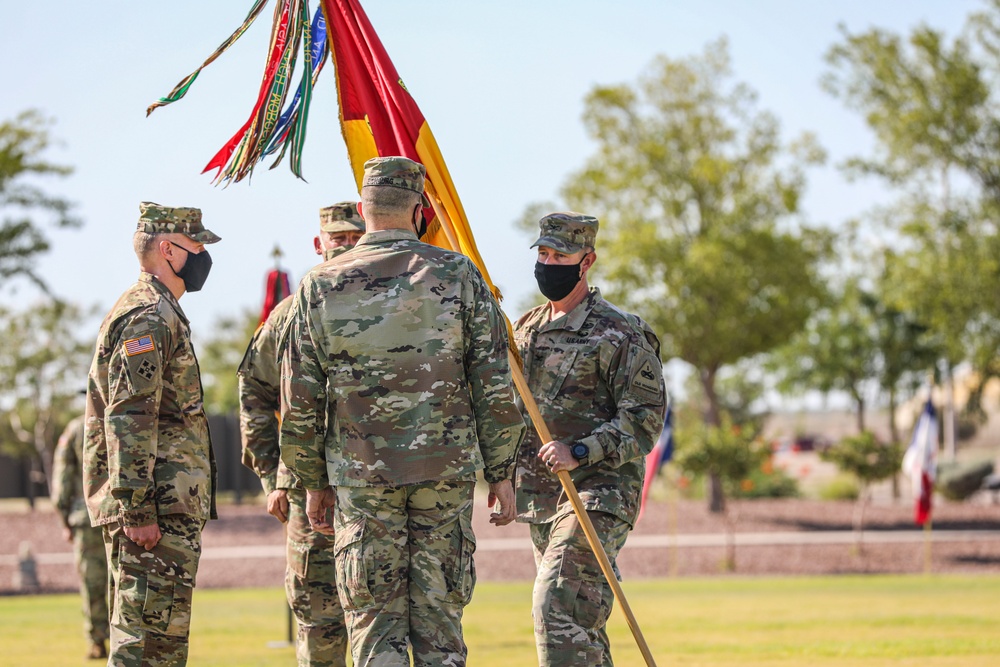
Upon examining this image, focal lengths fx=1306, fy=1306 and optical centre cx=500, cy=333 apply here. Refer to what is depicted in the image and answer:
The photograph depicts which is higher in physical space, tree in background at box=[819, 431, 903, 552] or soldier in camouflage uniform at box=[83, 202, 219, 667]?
soldier in camouflage uniform at box=[83, 202, 219, 667]

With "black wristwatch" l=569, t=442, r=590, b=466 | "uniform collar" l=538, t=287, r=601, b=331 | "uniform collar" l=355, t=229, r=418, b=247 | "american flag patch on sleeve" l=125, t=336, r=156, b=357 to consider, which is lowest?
"black wristwatch" l=569, t=442, r=590, b=466

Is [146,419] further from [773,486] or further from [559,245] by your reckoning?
[773,486]

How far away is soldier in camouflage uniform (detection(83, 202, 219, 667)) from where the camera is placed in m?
6.17

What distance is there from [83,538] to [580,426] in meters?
5.80

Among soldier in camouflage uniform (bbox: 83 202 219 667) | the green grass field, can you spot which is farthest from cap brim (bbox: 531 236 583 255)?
the green grass field

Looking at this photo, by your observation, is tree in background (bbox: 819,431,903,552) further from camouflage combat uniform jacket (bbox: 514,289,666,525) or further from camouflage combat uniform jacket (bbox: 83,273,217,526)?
camouflage combat uniform jacket (bbox: 83,273,217,526)

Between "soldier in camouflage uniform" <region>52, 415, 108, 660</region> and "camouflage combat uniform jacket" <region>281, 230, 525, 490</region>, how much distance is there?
5516 mm

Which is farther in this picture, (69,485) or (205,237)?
(69,485)

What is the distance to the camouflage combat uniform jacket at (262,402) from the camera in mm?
6969

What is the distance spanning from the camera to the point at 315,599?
675cm

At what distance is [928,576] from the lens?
2241cm

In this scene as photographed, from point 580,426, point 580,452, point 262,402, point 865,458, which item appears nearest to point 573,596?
point 580,452

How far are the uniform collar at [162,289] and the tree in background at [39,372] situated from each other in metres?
29.6

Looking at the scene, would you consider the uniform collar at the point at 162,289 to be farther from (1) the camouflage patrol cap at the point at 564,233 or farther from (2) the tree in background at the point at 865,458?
(2) the tree in background at the point at 865,458
